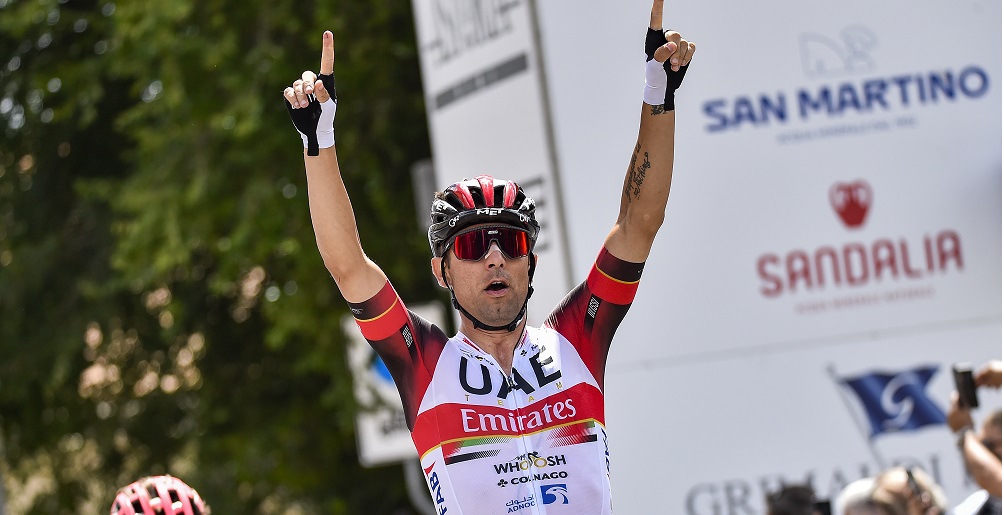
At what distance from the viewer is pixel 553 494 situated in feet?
12.6

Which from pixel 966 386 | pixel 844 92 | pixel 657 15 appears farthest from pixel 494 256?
pixel 844 92

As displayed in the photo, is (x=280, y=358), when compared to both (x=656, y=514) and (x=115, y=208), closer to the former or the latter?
(x=115, y=208)

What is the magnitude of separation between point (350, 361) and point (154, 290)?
9.43ft

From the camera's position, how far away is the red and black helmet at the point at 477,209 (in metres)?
3.99

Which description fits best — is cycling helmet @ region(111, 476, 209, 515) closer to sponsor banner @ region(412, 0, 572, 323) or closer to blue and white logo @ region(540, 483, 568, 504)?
blue and white logo @ region(540, 483, 568, 504)

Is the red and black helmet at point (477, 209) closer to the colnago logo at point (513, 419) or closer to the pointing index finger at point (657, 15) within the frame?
the colnago logo at point (513, 419)

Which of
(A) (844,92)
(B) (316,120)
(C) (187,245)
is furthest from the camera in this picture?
(C) (187,245)

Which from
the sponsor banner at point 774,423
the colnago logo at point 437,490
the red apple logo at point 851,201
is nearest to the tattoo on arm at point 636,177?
the colnago logo at point 437,490

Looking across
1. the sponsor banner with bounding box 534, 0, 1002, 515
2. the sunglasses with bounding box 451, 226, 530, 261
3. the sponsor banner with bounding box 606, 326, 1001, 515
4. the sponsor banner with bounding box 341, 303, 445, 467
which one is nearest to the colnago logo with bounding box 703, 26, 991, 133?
the sponsor banner with bounding box 534, 0, 1002, 515

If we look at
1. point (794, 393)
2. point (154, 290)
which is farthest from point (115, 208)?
point (794, 393)

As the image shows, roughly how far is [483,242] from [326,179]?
420 mm

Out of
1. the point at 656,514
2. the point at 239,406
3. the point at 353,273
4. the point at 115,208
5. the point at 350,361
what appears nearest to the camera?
the point at 353,273

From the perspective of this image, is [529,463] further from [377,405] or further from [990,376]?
[377,405]

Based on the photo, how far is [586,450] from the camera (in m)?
3.93
